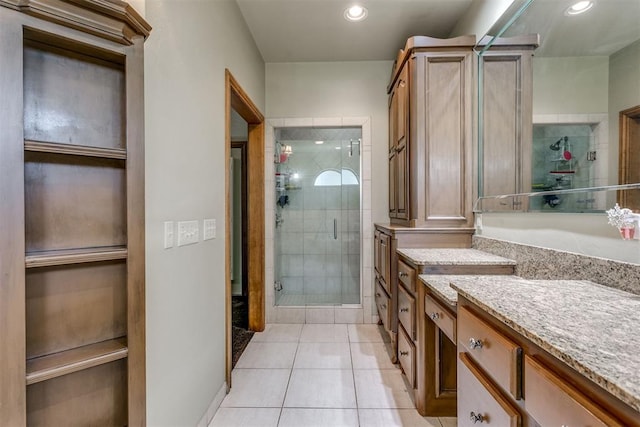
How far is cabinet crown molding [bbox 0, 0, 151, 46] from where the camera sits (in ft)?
2.40

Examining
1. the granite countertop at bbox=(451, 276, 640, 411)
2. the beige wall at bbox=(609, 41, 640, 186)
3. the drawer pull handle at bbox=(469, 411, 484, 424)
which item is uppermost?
the beige wall at bbox=(609, 41, 640, 186)

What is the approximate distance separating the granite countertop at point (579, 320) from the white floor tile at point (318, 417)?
1094 millimetres

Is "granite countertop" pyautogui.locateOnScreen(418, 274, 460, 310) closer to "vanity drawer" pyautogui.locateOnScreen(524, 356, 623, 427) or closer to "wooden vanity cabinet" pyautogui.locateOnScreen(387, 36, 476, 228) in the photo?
"vanity drawer" pyautogui.locateOnScreen(524, 356, 623, 427)

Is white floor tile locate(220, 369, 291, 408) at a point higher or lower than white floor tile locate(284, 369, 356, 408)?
lower

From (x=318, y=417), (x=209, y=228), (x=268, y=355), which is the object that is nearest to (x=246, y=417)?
(x=318, y=417)

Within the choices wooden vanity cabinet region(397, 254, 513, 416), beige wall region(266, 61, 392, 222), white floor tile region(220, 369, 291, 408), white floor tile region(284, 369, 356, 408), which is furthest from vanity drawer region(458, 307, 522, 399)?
beige wall region(266, 61, 392, 222)

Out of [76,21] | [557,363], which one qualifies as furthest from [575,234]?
[76,21]

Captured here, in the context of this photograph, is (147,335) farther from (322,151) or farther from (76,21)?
(322,151)

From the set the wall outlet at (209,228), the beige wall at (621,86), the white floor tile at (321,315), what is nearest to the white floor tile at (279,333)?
the white floor tile at (321,315)

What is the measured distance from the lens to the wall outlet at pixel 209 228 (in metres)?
1.57

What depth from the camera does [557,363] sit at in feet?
2.00

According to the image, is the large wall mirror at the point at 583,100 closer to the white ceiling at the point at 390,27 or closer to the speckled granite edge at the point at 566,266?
the white ceiling at the point at 390,27

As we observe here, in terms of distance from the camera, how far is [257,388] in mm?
1872

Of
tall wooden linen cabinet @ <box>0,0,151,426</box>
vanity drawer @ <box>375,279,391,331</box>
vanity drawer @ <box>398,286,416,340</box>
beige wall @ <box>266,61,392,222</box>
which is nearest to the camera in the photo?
tall wooden linen cabinet @ <box>0,0,151,426</box>
